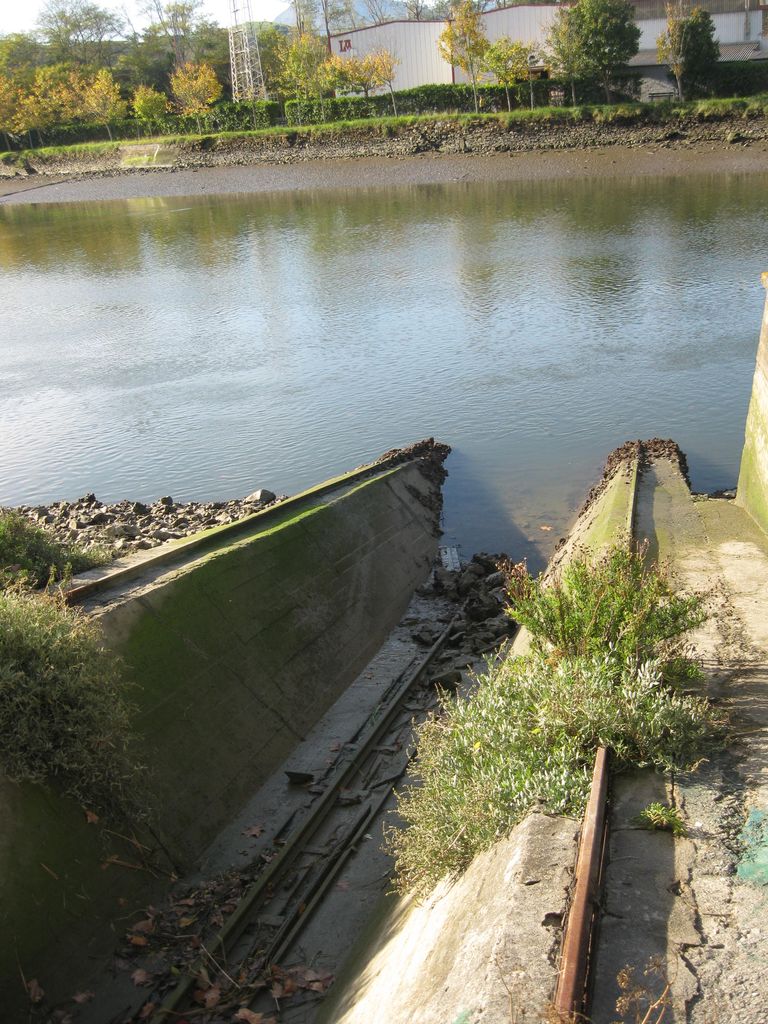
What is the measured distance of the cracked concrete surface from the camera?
473cm

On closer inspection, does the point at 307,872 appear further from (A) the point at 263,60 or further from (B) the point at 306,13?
(B) the point at 306,13

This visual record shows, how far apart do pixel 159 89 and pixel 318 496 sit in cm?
9789

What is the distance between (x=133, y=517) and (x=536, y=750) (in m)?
11.9

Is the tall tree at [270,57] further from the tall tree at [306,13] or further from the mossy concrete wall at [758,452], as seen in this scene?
the mossy concrete wall at [758,452]

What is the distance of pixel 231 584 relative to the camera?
1128cm

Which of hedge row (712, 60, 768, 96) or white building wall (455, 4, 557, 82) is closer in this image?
hedge row (712, 60, 768, 96)

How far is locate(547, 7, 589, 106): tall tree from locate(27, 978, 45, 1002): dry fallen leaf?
65149 mm

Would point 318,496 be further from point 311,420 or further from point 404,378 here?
point 404,378

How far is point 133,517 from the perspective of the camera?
668 inches

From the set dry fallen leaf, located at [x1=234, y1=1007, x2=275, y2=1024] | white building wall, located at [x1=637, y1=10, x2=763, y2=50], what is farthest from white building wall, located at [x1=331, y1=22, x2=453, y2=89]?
dry fallen leaf, located at [x1=234, y1=1007, x2=275, y2=1024]

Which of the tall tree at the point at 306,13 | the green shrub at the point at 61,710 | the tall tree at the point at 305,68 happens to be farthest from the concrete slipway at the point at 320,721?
the tall tree at the point at 306,13

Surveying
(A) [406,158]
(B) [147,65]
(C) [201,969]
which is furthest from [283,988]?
(B) [147,65]

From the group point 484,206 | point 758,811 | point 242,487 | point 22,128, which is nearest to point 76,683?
point 758,811

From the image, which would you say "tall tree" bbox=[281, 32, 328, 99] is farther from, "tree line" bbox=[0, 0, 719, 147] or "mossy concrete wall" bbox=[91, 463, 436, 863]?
"mossy concrete wall" bbox=[91, 463, 436, 863]
